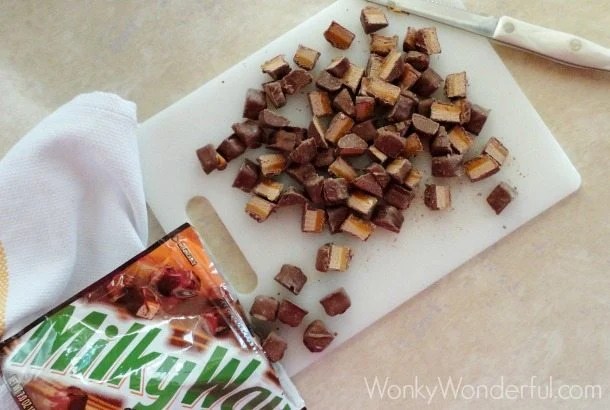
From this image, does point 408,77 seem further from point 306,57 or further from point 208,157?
point 208,157

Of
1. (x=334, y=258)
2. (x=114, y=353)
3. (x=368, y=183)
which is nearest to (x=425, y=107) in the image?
(x=368, y=183)

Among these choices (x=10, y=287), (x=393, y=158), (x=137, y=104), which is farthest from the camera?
(x=137, y=104)

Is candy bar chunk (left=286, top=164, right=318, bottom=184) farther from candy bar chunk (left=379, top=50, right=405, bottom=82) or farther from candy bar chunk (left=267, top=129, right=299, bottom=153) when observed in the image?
candy bar chunk (left=379, top=50, right=405, bottom=82)

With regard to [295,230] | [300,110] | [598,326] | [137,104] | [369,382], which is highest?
[137,104]

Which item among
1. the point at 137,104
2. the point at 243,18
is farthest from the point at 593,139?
the point at 137,104

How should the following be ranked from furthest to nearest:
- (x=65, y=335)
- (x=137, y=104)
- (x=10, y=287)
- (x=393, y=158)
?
(x=137, y=104), (x=393, y=158), (x=10, y=287), (x=65, y=335)

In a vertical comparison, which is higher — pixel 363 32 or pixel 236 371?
pixel 363 32

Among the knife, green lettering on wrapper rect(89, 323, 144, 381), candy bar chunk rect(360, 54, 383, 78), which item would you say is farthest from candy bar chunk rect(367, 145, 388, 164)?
green lettering on wrapper rect(89, 323, 144, 381)

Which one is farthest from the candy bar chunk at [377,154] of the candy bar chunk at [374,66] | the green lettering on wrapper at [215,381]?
the green lettering on wrapper at [215,381]

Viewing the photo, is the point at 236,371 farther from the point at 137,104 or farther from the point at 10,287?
the point at 137,104
